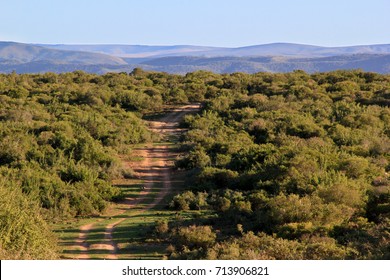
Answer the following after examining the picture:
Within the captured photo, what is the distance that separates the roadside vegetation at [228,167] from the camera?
11112 mm

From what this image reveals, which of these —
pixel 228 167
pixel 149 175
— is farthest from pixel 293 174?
pixel 149 175

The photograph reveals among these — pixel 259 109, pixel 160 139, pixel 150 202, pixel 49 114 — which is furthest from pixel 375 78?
pixel 150 202

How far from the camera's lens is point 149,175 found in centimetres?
2167

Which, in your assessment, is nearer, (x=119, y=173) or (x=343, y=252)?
(x=343, y=252)

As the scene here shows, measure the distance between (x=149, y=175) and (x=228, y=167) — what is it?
3.52 metres

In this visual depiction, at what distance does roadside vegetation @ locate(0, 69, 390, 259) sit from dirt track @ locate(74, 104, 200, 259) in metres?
0.74

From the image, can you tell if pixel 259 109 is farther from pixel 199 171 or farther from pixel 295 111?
pixel 199 171

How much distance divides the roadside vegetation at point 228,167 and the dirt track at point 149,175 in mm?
743

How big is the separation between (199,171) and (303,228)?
8819 millimetres

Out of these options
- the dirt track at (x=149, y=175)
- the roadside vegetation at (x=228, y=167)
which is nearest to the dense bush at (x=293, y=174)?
the roadside vegetation at (x=228, y=167)

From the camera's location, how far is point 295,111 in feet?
99.3

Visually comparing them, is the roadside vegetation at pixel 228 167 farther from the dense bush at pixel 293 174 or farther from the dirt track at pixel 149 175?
the dirt track at pixel 149 175

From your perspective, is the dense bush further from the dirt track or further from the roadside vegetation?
the dirt track

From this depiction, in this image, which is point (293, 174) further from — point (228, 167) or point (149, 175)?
point (149, 175)
